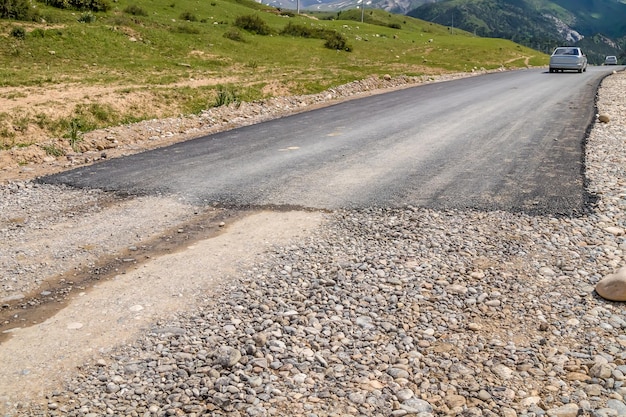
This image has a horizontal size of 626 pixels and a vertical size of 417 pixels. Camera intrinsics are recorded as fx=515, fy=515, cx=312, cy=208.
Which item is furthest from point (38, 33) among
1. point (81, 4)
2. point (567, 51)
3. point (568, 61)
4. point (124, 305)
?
point (567, 51)

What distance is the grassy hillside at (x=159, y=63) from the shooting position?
611 inches

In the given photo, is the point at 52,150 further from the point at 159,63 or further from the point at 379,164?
the point at 159,63

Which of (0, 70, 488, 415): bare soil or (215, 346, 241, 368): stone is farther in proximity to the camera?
(0, 70, 488, 415): bare soil

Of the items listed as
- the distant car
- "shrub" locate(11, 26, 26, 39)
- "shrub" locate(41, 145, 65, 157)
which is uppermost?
the distant car

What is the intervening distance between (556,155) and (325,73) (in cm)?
1842

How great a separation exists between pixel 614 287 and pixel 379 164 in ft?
18.7

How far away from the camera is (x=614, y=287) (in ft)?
16.5

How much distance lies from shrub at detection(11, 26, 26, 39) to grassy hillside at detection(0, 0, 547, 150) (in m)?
0.07

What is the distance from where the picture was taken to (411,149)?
38.0 feet

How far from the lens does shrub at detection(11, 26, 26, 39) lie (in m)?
28.3

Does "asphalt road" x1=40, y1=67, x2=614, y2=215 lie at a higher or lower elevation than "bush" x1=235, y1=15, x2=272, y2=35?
lower

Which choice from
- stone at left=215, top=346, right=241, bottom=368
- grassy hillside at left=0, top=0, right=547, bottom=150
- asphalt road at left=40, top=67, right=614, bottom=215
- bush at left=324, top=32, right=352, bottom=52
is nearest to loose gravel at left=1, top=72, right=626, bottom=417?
stone at left=215, top=346, right=241, bottom=368

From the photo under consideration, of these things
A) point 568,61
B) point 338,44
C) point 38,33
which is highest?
point 338,44

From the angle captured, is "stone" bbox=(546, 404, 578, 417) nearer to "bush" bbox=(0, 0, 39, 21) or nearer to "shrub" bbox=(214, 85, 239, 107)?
"shrub" bbox=(214, 85, 239, 107)
